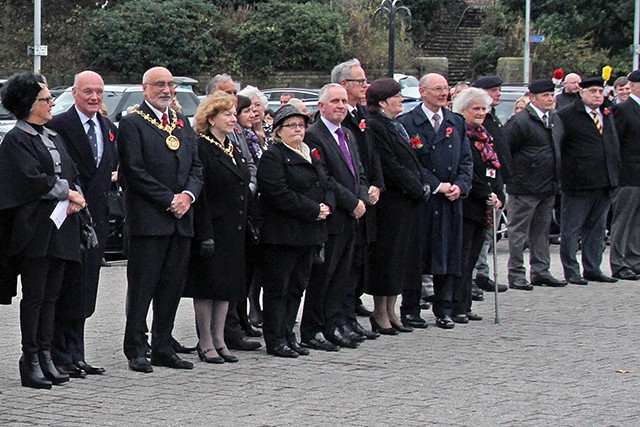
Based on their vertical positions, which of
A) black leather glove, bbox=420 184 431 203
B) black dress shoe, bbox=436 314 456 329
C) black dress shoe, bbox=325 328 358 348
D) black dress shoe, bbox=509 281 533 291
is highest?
black leather glove, bbox=420 184 431 203

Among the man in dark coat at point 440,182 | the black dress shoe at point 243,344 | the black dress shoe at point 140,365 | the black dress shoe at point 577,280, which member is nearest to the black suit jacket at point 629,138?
the black dress shoe at point 577,280

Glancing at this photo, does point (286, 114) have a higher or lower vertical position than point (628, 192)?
higher

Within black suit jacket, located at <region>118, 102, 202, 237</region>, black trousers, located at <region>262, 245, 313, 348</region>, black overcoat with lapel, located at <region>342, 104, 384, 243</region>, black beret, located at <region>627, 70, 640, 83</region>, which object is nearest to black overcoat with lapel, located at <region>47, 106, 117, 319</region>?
black suit jacket, located at <region>118, 102, 202, 237</region>

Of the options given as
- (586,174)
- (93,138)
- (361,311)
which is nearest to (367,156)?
(361,311)

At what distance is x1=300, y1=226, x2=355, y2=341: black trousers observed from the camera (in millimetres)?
10141

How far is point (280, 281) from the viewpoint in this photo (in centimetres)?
976

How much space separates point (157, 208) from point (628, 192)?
7.69 m

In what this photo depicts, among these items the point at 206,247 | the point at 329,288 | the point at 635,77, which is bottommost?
the point at 329,288

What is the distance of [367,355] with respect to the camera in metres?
9.92

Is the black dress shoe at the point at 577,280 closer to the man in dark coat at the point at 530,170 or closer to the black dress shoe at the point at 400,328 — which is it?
the man in dark coat at the point at 530,170

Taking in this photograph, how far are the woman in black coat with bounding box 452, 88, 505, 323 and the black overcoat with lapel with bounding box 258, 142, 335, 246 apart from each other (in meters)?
2.21

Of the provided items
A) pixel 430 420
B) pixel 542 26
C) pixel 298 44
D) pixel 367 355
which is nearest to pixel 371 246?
pixel 367 355

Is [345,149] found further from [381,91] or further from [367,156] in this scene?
[381,91]

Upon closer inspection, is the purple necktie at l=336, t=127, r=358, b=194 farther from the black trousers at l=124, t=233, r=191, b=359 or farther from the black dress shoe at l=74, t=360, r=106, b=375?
the black dress shoe at l=74, t=360, r=106, b=375
